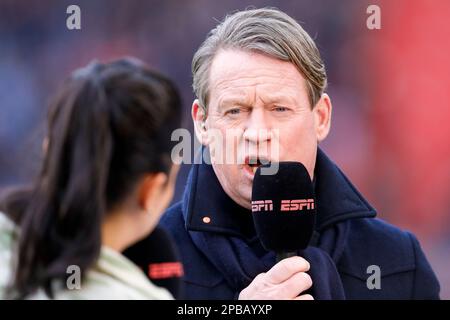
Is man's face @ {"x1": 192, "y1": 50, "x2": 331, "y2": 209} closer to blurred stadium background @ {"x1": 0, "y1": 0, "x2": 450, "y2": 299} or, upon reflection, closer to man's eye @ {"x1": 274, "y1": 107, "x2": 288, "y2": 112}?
man's eye @ {"x1": 274, "y1": 107, "x2": 288, "y2": 112}

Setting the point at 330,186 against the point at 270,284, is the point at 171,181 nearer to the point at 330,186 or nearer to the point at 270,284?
the point at 270,284

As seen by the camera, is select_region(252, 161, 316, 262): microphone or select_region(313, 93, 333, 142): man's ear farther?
select_region(313, 93, 333, 142): man's ear

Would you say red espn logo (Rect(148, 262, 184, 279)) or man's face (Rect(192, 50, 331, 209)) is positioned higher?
man's face (Rect(192, 50, 331, 209))

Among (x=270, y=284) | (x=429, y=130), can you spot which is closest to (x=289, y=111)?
(x=270, y=284)

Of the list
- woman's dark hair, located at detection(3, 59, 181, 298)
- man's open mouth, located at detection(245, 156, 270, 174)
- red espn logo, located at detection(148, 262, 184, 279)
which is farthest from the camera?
man's open mouth, located at detection(245, 156, 270, 174)

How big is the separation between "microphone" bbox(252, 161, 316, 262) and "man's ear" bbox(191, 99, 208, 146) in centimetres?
34

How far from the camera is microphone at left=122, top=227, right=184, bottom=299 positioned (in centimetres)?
128

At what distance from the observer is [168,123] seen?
3.71ft

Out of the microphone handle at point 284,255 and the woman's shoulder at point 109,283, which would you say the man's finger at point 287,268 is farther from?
the woman's shoulder at point 109,283

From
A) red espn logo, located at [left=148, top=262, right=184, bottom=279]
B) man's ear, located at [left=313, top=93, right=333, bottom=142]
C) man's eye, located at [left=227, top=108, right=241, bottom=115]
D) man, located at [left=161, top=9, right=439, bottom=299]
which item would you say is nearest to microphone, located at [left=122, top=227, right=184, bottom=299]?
red espn logo, located at [left=148, top=262, right=184, bottom=279]

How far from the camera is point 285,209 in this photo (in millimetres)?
1419

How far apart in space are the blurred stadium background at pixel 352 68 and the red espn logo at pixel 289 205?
2.43ft

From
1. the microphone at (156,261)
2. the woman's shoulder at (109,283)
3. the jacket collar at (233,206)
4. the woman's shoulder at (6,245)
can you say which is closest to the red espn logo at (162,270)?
the microphone at (156,261)

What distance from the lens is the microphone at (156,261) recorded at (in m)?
1.28
